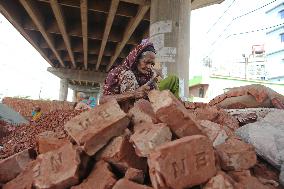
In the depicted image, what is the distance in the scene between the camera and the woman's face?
151 inches

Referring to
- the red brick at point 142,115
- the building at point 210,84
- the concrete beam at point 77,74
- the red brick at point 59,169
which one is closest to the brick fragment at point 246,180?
the red brick at point 142,115

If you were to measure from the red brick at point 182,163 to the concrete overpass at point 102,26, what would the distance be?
3768 mm

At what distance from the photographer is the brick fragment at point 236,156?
2170 millimetres

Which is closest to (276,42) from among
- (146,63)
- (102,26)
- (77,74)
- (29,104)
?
(77,74)

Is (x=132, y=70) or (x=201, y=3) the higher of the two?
(x=201, y=3)

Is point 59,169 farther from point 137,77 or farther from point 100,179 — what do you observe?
point 137,77

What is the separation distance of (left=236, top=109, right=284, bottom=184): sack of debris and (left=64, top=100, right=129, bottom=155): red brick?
101 cm

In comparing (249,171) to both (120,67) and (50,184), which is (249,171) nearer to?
(50,184)

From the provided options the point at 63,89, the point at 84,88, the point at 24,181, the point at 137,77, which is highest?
the point at 84,88

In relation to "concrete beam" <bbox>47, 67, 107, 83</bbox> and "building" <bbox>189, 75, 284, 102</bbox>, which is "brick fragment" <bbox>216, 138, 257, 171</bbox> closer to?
"concrete beam" <bbox>47, 67, 107, 83</bbox>

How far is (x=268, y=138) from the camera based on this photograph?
249cm

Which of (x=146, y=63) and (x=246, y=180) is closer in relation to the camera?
(x=246, y=180)

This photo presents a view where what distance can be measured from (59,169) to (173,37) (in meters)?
4.05

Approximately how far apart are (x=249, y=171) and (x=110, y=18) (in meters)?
8.13
